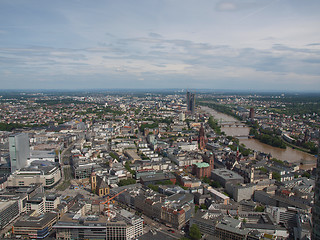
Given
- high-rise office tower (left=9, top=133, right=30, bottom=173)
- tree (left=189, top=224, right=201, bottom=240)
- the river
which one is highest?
high-rise office tower (left=9, top=133, right=30, bottom=173)

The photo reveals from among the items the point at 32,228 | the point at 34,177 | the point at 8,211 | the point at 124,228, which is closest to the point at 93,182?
the point at 34,177

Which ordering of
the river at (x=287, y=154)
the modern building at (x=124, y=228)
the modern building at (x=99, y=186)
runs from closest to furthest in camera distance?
the modern building at (x=124, y=228)
the modern building at (x=99, y=186)
the river at (x=287, y=154)

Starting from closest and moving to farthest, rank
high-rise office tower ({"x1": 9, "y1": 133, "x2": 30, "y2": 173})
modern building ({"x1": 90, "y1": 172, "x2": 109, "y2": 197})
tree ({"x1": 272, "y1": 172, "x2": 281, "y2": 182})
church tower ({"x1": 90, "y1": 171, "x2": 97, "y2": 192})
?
modern building ({"x1": 90, "y1": 172, "x2": 109, "y2": 197})
church tower ({"x1": 90, "y1": 171, "x2": 97, "y2": 192})
tree ({"x1": 272, "y1": 172, "x2": 281, "y2": 182})
high-rise office tower ({"x1": 9, "y1": 133, "x2": 30, "y2": 173})

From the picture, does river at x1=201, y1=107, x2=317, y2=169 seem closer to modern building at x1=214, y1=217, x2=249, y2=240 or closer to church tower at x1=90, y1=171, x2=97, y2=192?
modern building at x1=214, y1=217, x2=249, y2=240

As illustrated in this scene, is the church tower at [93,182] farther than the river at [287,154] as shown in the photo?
No

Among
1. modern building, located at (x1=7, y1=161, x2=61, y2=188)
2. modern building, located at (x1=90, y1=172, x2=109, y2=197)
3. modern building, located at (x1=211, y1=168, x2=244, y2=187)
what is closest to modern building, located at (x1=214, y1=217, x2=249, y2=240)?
modern building, located at (x1=211, y1=168, x2=244, y2=187)

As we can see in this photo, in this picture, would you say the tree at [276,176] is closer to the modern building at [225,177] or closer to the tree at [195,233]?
the modern building at [225,177]

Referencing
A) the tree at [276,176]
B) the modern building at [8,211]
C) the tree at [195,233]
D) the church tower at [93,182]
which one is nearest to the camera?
the tree at [195,233]

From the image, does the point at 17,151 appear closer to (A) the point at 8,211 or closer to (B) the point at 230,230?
(A) the point at 8,211

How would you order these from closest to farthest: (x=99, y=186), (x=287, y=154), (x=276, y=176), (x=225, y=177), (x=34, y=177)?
(x=99, y=186), (x=34, y=177), (x=225, y=177), (x=276, y=176), (x=287, y=154)

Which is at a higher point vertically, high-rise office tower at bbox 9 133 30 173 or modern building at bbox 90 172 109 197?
high-rise office tower at bbox 9 133 30 173

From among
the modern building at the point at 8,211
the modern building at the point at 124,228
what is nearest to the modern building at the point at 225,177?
the modern building at the point at 124,228
